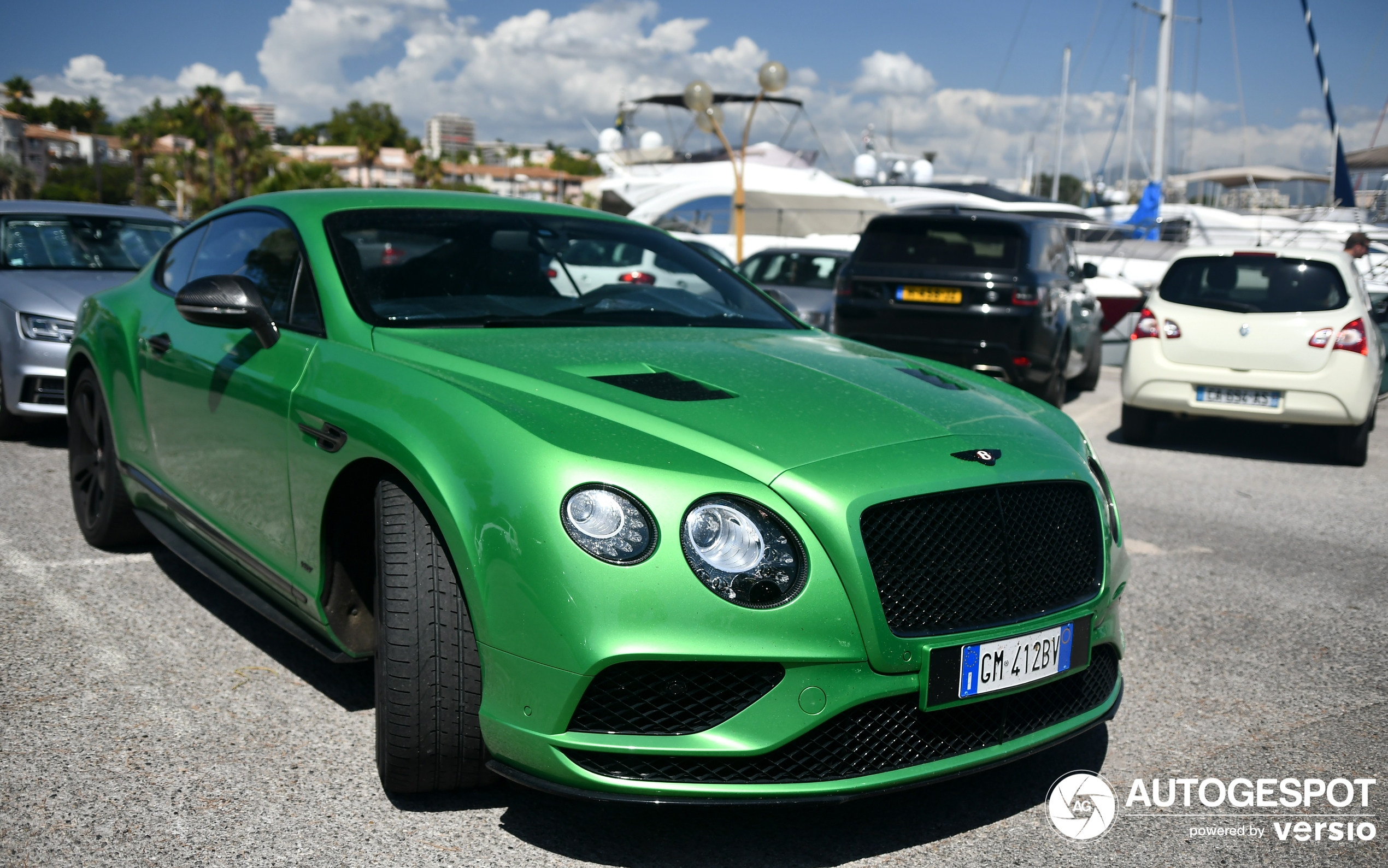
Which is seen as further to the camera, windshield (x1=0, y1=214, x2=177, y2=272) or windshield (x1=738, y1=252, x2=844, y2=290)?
windshield (x1=738, y1=252, x2=844, y2=290)

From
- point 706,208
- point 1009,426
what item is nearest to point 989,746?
point 1009,426

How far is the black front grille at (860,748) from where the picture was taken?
7.68ft

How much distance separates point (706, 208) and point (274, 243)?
102 ft

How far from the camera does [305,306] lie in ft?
11.1

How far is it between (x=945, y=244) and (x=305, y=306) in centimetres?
716

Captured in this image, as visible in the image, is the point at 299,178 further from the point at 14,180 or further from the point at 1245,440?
the point at 1245,440

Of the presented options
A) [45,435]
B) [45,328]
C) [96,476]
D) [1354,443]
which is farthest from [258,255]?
[1354,443]

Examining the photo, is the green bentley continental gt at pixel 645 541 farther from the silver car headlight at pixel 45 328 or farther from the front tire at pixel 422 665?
the silver car headlight at pixel 45 328

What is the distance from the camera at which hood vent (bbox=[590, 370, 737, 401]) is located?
9.14 feet

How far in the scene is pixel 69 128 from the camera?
5989 inches

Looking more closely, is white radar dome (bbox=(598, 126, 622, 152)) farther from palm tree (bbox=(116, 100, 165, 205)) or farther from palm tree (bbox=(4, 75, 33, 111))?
palm tree (bbox=(4, 75, 33, 111))

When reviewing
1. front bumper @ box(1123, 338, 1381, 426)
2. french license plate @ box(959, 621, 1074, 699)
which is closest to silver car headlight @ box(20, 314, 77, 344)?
french license plate @ box(959, 621, 1074, 699)

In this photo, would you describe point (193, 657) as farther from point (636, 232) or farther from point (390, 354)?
point (636, 232)

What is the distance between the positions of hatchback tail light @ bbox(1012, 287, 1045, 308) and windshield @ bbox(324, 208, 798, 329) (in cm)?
541
